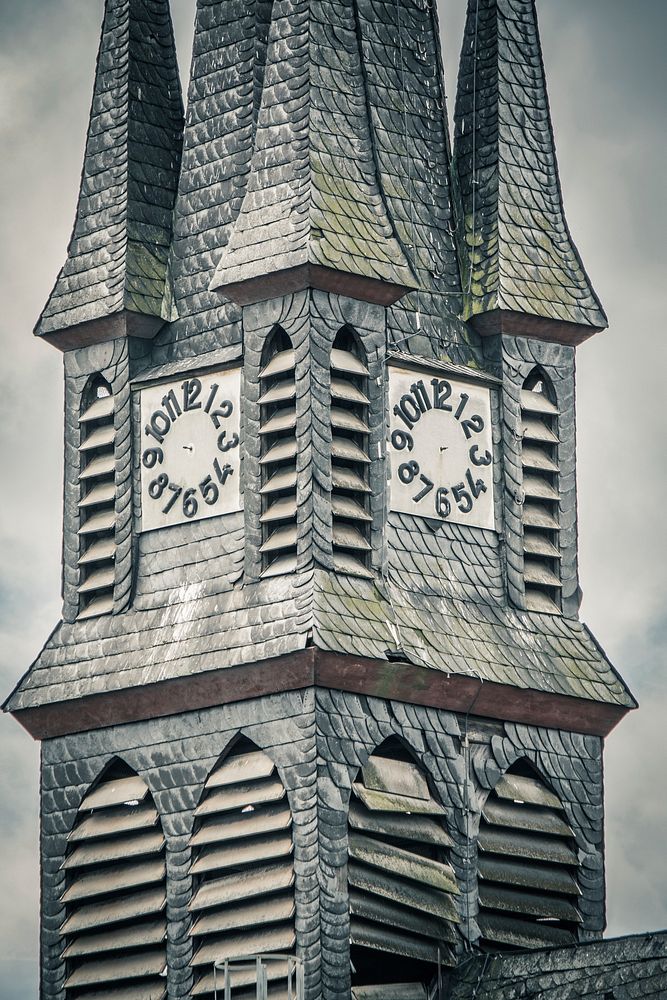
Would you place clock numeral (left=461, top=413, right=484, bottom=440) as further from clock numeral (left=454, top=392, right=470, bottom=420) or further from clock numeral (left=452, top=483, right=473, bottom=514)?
clock numeral (left=452, top=483, right=473, bottom=514)

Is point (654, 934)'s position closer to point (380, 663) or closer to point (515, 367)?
point (380, 663)

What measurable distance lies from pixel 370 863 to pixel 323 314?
278 inches

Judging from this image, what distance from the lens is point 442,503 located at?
58.6 meters

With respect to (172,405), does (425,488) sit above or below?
below

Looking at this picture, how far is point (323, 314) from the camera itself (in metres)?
57.7

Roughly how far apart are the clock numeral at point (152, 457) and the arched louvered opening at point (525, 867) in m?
6.03

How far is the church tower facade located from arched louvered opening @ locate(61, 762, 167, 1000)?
0.05 meters

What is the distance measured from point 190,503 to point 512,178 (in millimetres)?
6364

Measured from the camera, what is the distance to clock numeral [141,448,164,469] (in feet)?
194

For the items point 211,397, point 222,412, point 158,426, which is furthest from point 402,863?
point 158,426

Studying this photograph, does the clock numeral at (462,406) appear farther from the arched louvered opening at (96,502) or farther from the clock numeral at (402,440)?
the arched louvered opening at (96,502)

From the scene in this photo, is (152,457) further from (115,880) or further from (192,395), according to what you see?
(115,880)

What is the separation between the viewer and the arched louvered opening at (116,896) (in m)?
57.0

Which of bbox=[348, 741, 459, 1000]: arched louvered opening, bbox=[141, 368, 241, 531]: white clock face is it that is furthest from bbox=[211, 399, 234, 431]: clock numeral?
bbox=[348, 741, 459, 1000]: arched louvered opening
